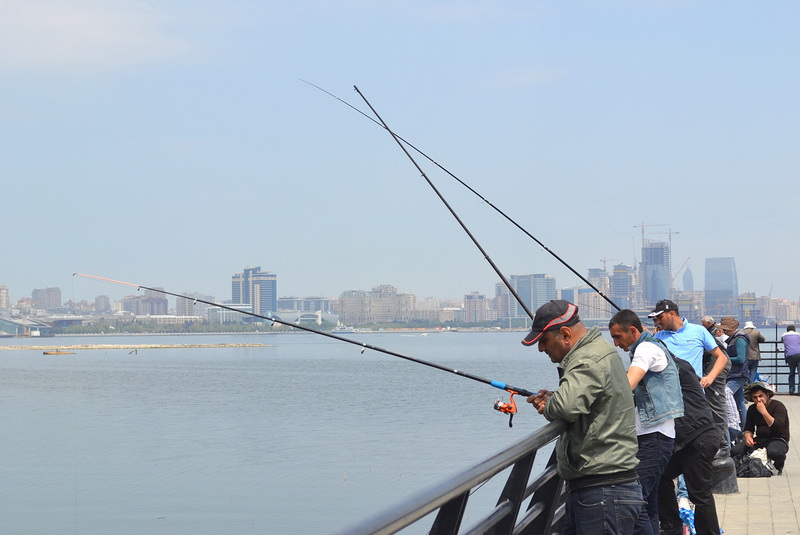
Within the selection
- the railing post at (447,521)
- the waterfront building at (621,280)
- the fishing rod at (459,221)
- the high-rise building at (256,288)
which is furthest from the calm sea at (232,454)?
the high-rise building at (256,288)

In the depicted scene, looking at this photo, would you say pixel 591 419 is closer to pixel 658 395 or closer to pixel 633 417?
pixel 633 417

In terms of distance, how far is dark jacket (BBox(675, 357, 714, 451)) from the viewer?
5.70m

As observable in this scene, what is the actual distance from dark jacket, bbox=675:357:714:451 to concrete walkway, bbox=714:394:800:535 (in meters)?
1.65

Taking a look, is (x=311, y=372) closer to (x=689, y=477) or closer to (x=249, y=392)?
(x=249, y=392)

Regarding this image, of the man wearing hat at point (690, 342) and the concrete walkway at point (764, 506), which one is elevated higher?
the man wearing hat at point (690, 342)

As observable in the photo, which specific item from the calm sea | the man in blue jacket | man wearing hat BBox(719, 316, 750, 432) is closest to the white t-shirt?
the man in blue jacket

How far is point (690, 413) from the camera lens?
5.71m

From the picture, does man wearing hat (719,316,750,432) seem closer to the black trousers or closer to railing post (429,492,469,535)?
the black trousers

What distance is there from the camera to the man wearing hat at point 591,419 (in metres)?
3.60

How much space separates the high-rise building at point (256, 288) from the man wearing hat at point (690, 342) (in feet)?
519

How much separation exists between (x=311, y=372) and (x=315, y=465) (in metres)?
57.3

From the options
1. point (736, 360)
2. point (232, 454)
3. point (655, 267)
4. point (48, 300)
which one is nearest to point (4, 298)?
point (48, 300)

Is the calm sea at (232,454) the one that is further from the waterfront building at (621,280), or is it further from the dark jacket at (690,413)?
the waterfront building at (621,280)

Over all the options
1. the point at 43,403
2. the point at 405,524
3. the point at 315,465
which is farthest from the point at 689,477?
the point at 43,403
